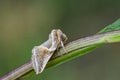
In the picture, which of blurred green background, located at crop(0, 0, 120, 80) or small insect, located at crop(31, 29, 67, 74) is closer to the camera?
small insect, located at crop(31, 29, 67, 74)

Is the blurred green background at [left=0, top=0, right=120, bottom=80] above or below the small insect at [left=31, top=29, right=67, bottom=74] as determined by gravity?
above

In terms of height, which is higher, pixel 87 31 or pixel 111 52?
pixel 87 31

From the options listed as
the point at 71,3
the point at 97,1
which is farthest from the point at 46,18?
the point at 97,1

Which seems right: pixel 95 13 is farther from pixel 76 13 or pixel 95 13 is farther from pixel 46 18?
pixel 46 18

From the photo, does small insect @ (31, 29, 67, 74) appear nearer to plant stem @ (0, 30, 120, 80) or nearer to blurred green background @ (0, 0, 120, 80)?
plant stem @ (0, 30, 120, 80)

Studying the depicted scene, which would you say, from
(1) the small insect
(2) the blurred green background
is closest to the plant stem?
(1) the small insect

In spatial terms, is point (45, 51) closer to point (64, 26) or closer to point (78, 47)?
point (78, 47)

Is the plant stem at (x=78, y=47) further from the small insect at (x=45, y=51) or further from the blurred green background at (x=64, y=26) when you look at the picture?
the blurred green background at (x=64, y=26)
